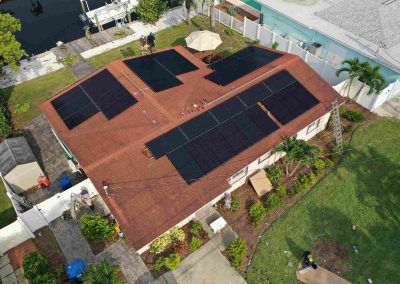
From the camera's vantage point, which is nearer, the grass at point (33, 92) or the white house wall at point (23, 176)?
the white house wall at point (23, 176)

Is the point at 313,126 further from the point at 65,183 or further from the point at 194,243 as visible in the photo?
the point at 65,183

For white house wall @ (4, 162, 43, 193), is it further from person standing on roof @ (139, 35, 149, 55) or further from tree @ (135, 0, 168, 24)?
tree @ (135, 0, 168, 24)

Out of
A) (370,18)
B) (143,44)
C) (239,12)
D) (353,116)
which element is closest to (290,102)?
(353,116)

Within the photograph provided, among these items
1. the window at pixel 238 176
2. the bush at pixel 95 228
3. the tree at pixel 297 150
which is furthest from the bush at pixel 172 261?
the tree at pixel 297 150

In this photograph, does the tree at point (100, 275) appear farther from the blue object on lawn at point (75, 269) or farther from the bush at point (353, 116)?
Result: the bush at point (353, 116)

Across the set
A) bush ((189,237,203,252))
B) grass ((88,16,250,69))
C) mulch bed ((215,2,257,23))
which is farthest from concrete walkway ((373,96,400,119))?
bush ((189,237,203,252))

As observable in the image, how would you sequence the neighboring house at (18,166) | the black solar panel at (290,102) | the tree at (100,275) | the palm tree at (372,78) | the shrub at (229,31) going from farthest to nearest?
the shrub at (229,31) < the palm tree at (372,78) < the black solar panel at (290,102) < the neighboring house at (18,166) < the tree at (100,275)
